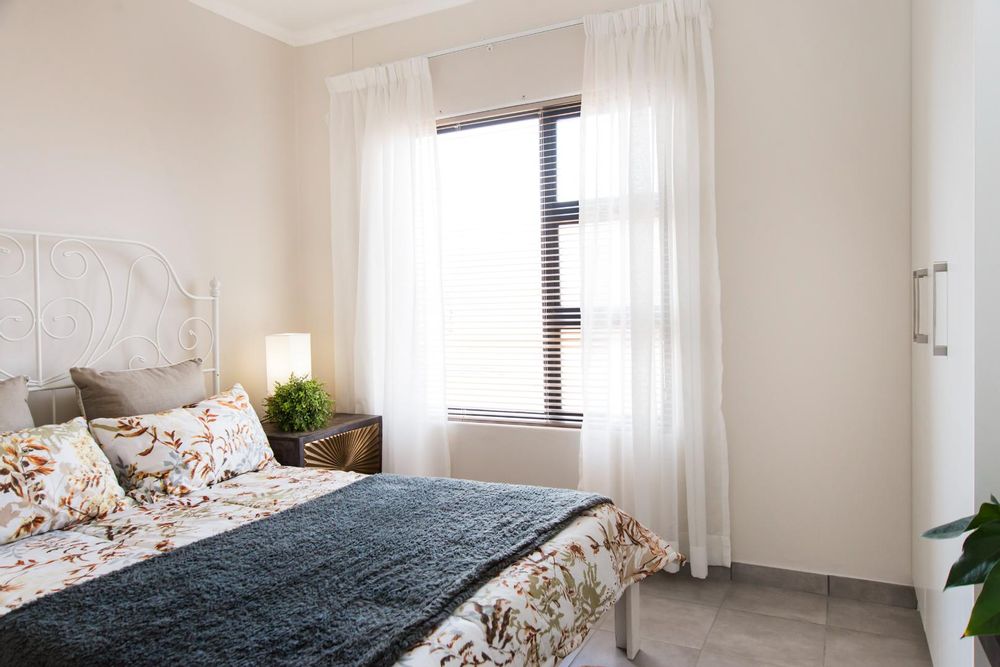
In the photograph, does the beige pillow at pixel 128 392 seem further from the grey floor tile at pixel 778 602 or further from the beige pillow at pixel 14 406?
the grey floor tile at pixel 778 602

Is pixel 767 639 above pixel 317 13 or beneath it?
beneath

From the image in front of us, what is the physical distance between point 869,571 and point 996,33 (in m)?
2.13

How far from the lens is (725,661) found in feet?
7.64

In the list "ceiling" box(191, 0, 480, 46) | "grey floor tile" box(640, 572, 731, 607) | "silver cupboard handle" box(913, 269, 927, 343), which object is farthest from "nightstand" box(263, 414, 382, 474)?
"silver cupboard handle" box(913, 269, 927, 343)

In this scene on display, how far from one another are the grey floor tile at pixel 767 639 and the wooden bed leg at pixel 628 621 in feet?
0.94

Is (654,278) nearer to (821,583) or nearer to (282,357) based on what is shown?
(821,583)

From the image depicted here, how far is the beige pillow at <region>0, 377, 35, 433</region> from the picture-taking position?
2.23 m

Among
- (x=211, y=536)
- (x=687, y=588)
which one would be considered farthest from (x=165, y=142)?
(x=687, y=588)

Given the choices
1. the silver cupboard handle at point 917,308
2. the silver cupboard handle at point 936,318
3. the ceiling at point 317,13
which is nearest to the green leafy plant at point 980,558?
the silver cupboard handle at point 936,318

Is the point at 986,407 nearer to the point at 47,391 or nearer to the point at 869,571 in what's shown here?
the point at 869,571

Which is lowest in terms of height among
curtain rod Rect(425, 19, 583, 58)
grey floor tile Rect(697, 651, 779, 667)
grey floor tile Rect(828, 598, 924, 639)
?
grey floor tile Rect(697, 651, 779, 667)

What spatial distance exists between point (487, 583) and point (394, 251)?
2.26 metres

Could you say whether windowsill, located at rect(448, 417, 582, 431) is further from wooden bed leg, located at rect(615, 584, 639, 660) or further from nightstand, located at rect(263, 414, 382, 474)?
wooden bed leg, located at rect(615, 584, 639, 660)

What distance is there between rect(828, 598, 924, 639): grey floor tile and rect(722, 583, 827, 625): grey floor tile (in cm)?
6
